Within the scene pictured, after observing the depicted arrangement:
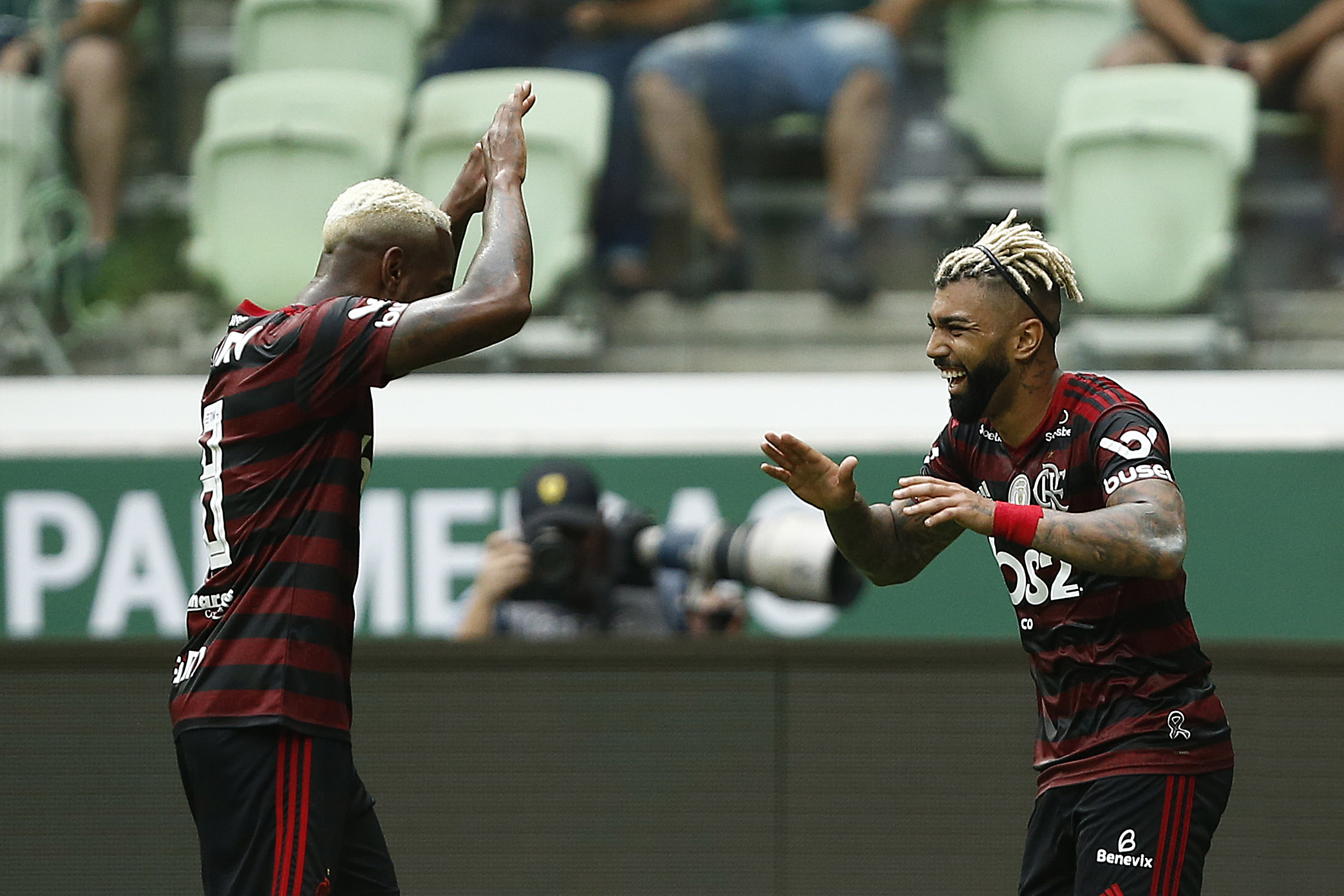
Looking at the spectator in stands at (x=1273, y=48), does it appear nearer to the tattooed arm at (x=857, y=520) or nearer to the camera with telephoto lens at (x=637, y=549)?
the camera with telephoto lens at (x=637, y=549)

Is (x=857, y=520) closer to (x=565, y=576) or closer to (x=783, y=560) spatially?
(x=783, y=560)

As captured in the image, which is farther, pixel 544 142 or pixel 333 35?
pixel 333 35

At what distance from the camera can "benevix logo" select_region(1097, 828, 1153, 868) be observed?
3.39 metres

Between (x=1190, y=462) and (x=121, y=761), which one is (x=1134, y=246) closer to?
(x=1190, y=462)

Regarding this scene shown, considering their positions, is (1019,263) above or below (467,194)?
below

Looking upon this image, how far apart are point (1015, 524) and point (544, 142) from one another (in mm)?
4675

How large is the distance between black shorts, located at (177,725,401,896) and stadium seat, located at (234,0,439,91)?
189 inches

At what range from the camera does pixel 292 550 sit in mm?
3336

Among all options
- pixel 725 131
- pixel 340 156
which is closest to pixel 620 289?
pixel 725 131

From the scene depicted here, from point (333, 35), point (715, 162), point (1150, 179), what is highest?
point (333, 35)

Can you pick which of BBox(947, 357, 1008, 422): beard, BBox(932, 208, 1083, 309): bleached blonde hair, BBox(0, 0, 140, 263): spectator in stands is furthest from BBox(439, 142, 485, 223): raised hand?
BBox(0, 0, 140, 263): spectator in stands

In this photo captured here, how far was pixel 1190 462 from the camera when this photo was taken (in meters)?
7.10

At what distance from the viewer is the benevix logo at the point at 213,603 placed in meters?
3.38

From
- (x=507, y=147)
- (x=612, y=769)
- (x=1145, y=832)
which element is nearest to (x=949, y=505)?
(x=1145, y=832)
